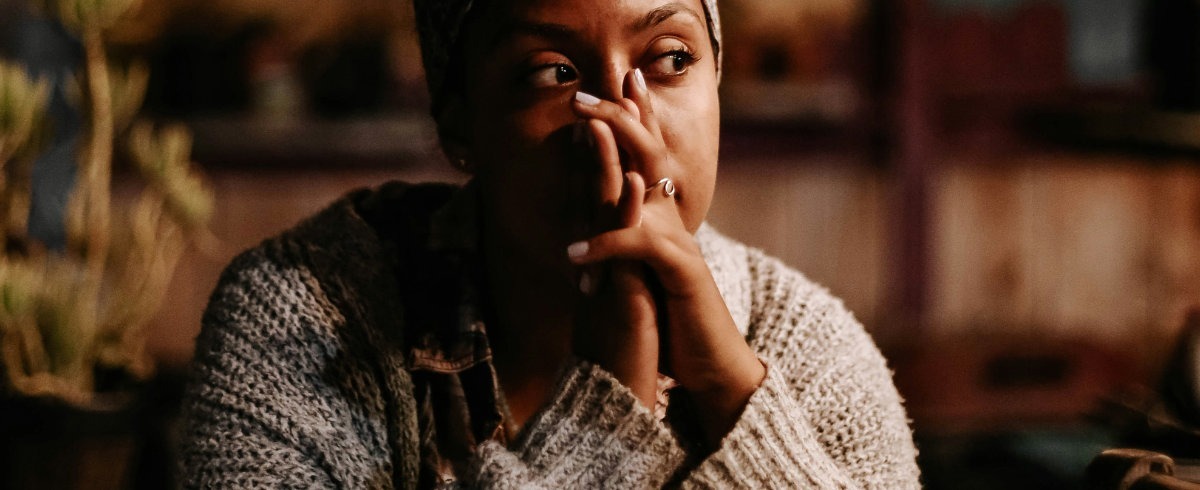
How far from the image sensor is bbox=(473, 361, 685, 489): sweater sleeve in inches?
34.4

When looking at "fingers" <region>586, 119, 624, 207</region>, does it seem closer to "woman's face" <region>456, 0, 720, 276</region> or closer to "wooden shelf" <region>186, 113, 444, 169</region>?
"woman's face" <region>456, 0, 720, 276</region>

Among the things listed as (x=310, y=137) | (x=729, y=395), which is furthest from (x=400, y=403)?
(x=310, y=137)

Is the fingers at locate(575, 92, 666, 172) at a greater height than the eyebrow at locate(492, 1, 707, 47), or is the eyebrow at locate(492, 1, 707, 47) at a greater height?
the eyebrow at locate(492, 1, 707, 47)

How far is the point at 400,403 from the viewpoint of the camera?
101 cm

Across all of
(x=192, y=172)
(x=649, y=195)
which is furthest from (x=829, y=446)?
(x=192, y=172)

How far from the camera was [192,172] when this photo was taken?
2.97 metres

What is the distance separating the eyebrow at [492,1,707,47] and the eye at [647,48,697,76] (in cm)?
4

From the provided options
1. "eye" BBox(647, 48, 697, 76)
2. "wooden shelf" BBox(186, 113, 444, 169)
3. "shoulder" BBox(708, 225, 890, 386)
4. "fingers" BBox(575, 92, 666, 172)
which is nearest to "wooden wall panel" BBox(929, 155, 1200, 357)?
"wooden shelf" BBox(186, 113, 444, 169)

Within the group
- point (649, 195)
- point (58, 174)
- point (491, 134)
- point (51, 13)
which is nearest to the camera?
point (649, 195)

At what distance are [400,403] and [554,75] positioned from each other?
37 cm

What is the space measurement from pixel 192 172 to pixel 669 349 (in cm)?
246

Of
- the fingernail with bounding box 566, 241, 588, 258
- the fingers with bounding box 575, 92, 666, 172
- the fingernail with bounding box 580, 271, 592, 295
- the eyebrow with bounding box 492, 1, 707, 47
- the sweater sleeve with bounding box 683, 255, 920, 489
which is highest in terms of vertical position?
the eyebrow with bounding box 492, 1, 707, 47

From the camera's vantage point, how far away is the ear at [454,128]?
3.55 ft

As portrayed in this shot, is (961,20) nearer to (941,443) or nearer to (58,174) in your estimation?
(941,443)
